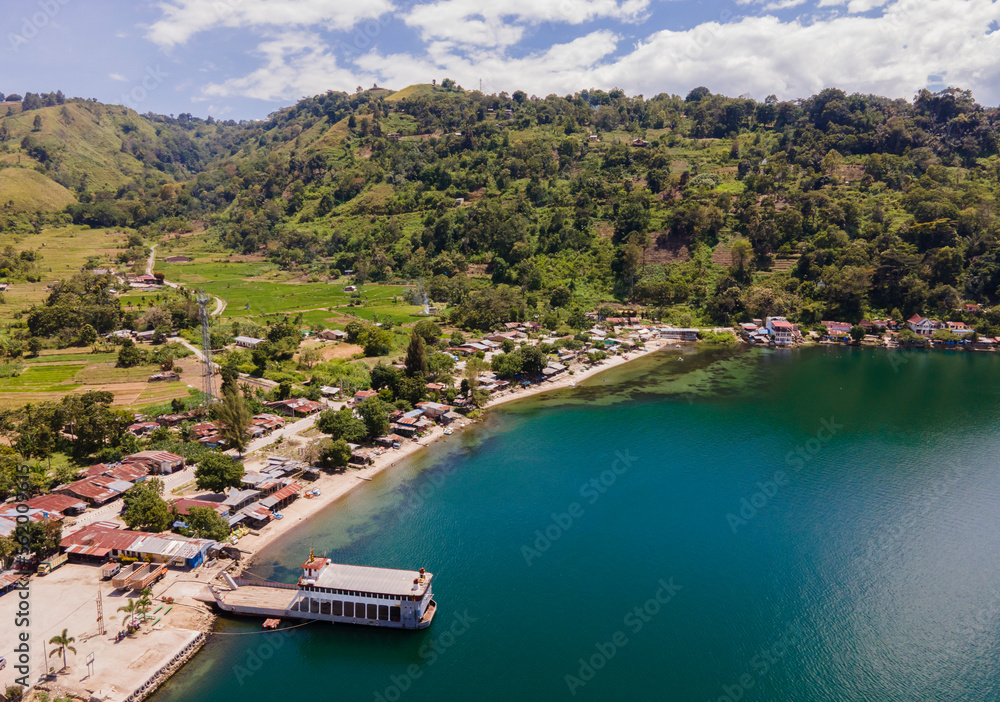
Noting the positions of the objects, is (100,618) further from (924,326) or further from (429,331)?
(924,326)

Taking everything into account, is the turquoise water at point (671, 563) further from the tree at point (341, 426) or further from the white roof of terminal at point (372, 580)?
the tree at point (341, 426)

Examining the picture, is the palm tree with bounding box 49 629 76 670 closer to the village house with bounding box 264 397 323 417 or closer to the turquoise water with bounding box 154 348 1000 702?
the turquoise water with bounding box 154 348 1000 702

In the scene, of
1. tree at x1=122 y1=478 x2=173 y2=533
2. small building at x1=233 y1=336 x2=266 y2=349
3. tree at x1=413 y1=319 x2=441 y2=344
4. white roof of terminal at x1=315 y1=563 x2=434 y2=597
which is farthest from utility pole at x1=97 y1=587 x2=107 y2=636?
tree at x1=413 y1=319 x2=441 y2=344

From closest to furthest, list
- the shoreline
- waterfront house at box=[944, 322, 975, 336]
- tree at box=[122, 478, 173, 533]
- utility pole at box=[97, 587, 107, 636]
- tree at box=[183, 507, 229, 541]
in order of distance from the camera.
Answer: utility pole at box=[97, 587, 107, 636]
tree at box=[183, 507, 229, 541]
tree at box=[122, 478, 173, 533]
the shoreline
waterfront house at box=[944, 322, 975, 336]

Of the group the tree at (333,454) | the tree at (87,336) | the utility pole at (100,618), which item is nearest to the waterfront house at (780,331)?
the tree at (333,454)

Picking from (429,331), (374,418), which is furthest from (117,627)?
(429,331)

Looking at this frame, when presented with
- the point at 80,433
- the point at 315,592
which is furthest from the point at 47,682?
the point at 80,433
